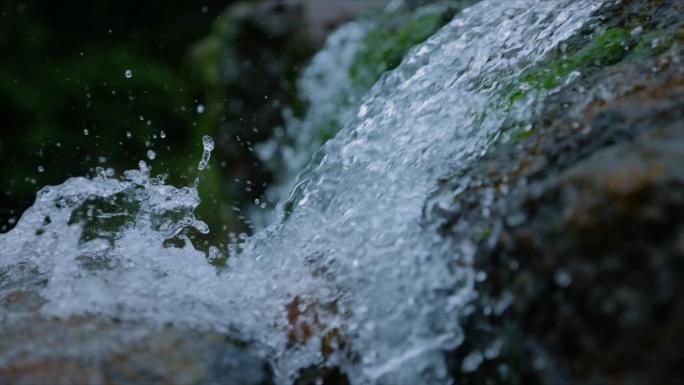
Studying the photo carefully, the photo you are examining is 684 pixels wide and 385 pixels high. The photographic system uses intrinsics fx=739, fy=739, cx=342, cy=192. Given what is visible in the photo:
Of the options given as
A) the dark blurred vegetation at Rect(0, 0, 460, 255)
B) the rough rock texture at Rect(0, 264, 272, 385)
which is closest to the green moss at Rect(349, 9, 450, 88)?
the dark blurred vegetation at Rect(0, 0, 460, 255)

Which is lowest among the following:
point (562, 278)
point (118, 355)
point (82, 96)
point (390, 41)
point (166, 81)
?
point (562, 278)

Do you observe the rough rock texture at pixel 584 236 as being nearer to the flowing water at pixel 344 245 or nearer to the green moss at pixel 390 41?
the flowing water at pixel 344 245

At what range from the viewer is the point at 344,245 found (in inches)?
77.1

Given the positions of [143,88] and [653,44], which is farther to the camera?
[143,88]

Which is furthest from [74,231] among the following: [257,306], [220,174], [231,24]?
[231,24]

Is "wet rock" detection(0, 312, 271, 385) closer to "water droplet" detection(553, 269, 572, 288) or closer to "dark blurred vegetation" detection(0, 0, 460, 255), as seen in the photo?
"water droplet" detection(553, 269, 572, 288)

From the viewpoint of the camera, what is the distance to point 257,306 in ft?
6.28

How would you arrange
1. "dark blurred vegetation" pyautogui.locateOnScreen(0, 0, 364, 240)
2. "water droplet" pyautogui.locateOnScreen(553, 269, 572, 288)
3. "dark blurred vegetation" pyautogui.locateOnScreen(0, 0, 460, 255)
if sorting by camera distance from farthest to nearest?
"dark blurred vegetation" pyautogui.locateOnScreen(0, 0, 364, 240), "dark blurred vegetation" pyautogui.locateOnScreen(0, 0, 460, 255), "water droplet" pyautogui.locateOnScreen(553, 269, 572, 288)

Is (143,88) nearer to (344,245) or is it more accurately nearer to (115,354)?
(344,245)

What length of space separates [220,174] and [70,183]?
2.10 meters

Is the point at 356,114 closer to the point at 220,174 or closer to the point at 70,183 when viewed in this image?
the point at 70,183

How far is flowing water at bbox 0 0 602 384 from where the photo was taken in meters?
1.73

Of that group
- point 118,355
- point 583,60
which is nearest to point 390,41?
point 583,60

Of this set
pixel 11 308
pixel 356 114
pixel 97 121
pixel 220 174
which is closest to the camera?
pixel 11 308
